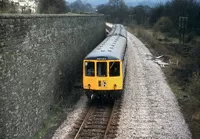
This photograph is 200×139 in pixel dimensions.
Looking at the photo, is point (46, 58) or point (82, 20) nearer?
point (46, 58)

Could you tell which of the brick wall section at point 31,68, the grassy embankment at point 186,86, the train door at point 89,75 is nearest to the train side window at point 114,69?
the train door at point 89,75

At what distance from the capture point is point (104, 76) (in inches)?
638

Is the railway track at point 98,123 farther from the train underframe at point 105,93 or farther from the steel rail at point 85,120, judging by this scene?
the train underframe at point 105,93

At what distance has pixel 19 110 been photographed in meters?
11.5

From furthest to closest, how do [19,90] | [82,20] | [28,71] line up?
[82,20], [28,71], [19,90]

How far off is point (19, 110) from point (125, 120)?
16.6ft

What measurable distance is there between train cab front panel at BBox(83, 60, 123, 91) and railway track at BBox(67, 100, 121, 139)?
3.39 ft

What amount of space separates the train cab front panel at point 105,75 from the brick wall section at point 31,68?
1744 mm

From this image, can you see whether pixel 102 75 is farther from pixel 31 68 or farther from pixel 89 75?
pixel 31 68

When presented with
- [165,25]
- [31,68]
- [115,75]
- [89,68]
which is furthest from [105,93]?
[165,25]

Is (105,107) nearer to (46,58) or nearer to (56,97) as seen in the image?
(56,97)

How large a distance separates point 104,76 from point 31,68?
176 inches

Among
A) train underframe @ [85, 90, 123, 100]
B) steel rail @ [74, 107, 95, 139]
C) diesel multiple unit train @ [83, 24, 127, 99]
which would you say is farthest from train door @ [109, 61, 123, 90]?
steel rail @ [74, 107, 95, 139]

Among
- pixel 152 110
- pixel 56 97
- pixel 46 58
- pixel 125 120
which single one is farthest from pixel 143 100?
pixel 46 58
